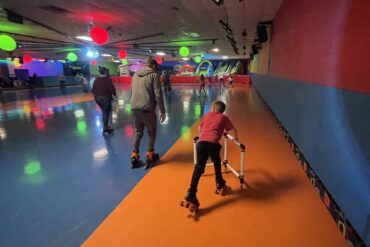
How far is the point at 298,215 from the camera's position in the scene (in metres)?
1.92

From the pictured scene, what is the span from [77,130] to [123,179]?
2.88 metres

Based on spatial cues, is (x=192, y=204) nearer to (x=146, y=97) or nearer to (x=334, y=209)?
(x=334, y=209)

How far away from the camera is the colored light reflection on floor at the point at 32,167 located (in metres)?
2.83

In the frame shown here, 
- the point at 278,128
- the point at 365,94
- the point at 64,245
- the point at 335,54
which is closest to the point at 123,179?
the point at 64,245

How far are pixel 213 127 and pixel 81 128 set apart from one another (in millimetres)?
3967

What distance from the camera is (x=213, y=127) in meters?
2.11

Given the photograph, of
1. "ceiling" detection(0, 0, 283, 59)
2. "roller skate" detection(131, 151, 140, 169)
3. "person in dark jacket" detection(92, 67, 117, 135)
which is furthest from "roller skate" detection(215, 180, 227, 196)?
"ceiling" detection(0, 0, 283, 59)

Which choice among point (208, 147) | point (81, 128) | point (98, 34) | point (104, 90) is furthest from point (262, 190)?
point (98, 34)

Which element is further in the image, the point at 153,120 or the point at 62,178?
the point at 153,120

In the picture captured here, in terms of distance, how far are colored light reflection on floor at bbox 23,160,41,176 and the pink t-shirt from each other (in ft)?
7.68

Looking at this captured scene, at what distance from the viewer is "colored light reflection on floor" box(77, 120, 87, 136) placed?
15.0 ft

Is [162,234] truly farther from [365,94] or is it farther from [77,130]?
[77,130]

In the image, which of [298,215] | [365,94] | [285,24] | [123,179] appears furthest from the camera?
[285,24]

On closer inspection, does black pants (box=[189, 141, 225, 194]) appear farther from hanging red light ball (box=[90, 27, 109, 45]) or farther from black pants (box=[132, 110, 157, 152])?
hanging red light ball (box=[90, 27, 109, 45])
